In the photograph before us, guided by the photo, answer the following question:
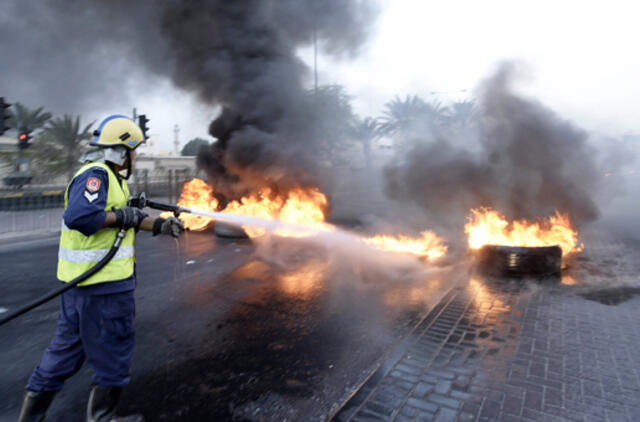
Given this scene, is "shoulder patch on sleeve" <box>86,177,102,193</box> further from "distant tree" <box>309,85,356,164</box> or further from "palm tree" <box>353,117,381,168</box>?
"palm tree" <box>353,117,381,168</box>

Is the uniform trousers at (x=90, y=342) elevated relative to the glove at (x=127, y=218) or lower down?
lower down

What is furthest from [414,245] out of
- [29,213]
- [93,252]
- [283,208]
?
[29,213]

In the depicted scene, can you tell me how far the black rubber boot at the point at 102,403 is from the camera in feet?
7.98

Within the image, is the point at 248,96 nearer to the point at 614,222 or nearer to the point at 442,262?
the point at 442,262

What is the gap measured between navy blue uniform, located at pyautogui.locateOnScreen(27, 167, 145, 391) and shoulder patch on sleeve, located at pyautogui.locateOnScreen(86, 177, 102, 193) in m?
0.02

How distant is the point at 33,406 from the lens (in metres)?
2.36

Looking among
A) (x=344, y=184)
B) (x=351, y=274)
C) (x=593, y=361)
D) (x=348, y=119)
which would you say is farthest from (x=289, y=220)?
(x=348, y=119)

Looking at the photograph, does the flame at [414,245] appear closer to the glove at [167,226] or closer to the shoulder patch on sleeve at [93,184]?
the glove at [167,226]

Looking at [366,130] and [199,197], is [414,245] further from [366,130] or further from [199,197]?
[366,130]

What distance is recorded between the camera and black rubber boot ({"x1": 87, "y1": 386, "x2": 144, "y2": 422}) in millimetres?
2434

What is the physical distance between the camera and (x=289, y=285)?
5766 millimetres

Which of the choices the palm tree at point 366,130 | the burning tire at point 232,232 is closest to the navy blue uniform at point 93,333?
the burning tire at point 232,232

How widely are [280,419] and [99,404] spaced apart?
1149mm

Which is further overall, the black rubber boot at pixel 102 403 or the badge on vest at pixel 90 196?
the black rubber boot at pixel 102 403
